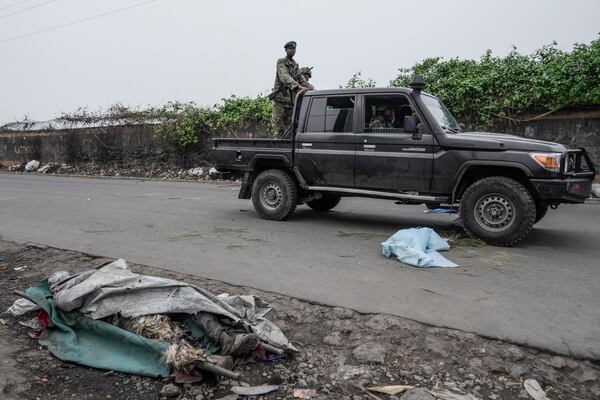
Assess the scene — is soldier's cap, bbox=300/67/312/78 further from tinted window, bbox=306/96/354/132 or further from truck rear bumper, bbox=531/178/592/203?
truck rear bumper, bbox=531/178/592/203

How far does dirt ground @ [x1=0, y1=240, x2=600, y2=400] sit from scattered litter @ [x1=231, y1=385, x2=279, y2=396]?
0.04m

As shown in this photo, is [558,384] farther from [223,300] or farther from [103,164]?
[103,164]

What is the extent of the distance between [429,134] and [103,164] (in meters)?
18.9

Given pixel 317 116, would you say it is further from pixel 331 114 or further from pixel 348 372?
pixel 348 372

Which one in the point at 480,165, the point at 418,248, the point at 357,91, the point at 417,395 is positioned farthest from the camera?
the point at 357,91

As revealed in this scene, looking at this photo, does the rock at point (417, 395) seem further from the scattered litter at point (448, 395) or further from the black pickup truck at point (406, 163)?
the black pickup truck at point (406, 163)

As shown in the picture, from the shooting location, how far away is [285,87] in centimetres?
845

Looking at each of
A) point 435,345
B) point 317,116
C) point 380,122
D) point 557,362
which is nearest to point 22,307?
point 435,345

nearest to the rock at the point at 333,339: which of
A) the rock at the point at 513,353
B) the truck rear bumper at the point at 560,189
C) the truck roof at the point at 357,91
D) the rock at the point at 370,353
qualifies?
the rock at the point at 370,353

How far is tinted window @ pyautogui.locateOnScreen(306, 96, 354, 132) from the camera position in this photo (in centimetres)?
703

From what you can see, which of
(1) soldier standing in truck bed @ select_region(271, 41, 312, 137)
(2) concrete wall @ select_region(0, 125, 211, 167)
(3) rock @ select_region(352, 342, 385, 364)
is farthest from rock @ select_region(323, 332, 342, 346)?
(2) concrete wall @ select_region(0, 125, 211, 167)

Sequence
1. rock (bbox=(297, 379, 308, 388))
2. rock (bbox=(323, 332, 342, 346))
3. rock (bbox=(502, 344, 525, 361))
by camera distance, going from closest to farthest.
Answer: rock (bbox=(297, 379, 308, 388)) → rock (bbox=(502, 344, 525, 361)) → rock (bbox=(323, 332, 342, 346))

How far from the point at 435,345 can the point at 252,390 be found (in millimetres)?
1285

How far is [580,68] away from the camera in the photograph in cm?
1211
